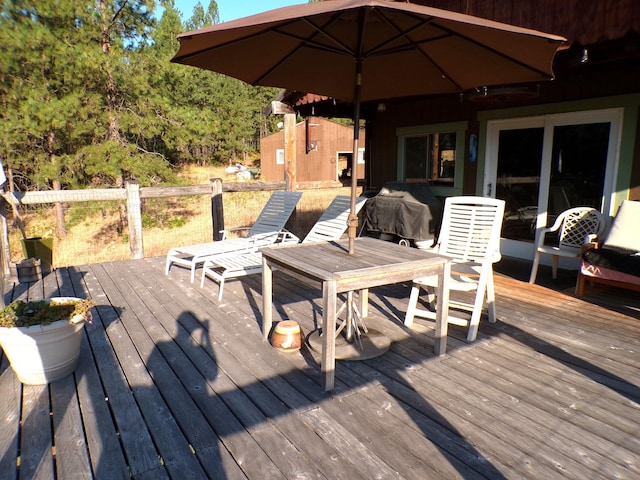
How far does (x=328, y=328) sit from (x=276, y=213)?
357cm

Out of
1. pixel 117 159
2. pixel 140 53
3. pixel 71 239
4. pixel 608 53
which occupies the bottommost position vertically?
pixel 71 239

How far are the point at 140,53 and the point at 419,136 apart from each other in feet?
23.3

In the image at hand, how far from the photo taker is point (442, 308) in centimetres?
279

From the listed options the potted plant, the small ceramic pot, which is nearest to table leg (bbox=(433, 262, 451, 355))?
the small ceramic pot

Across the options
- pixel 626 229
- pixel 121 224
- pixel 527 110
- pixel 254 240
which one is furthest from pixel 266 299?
pixel 121 224

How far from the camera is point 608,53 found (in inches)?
146

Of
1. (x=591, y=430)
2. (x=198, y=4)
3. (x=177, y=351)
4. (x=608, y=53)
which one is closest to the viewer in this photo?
(x=591, y=430)

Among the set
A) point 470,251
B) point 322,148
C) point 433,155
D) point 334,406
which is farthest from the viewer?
point 322,148

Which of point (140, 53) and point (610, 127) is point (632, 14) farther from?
point (140, 53)

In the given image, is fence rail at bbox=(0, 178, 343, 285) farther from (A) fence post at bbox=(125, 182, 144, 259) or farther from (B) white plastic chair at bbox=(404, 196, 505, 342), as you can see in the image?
(B) white plastic chair at bbox=(404, 196, 505, 342)

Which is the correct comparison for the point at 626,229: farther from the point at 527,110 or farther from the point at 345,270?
the point at 345,270

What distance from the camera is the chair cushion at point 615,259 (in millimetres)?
3574

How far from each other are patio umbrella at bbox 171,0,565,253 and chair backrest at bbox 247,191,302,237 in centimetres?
207

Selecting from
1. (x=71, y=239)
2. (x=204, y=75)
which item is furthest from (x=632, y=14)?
(x=204, y=75)
